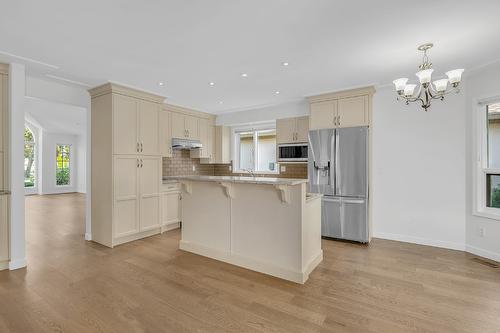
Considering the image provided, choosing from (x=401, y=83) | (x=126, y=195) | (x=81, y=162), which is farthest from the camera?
(x=81, y=162)

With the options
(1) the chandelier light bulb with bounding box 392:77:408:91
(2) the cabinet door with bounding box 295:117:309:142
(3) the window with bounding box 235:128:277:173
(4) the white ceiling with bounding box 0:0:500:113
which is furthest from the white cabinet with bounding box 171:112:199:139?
(1) the chandelier light bulb with bounding box 392:77:408:91

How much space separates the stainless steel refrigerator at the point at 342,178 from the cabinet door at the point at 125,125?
3.18 m

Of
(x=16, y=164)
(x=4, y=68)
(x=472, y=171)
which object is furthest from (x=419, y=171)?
(x=4, y=68)

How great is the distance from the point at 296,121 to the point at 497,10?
3187 mm

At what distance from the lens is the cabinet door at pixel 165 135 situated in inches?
184

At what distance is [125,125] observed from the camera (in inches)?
158

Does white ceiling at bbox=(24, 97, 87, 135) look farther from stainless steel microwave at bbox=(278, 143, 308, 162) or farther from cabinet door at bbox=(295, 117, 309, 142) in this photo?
cabinet door at bbox=(295, 117, 309, 142)

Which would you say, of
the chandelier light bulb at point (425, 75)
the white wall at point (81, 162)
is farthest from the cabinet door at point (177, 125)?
the white wall at point (81, 162)

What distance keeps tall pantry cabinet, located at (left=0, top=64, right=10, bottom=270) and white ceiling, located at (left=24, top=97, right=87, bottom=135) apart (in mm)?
4012

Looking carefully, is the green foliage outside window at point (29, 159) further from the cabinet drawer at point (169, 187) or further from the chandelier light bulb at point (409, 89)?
the chandelier light bulb at point (409, 89)

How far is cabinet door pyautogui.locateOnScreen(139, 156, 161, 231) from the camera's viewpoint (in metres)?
4.32

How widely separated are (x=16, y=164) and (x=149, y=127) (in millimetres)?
1881

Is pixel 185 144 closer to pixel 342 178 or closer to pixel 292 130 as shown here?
pixel 292 130

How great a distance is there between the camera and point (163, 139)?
4.74 metres
